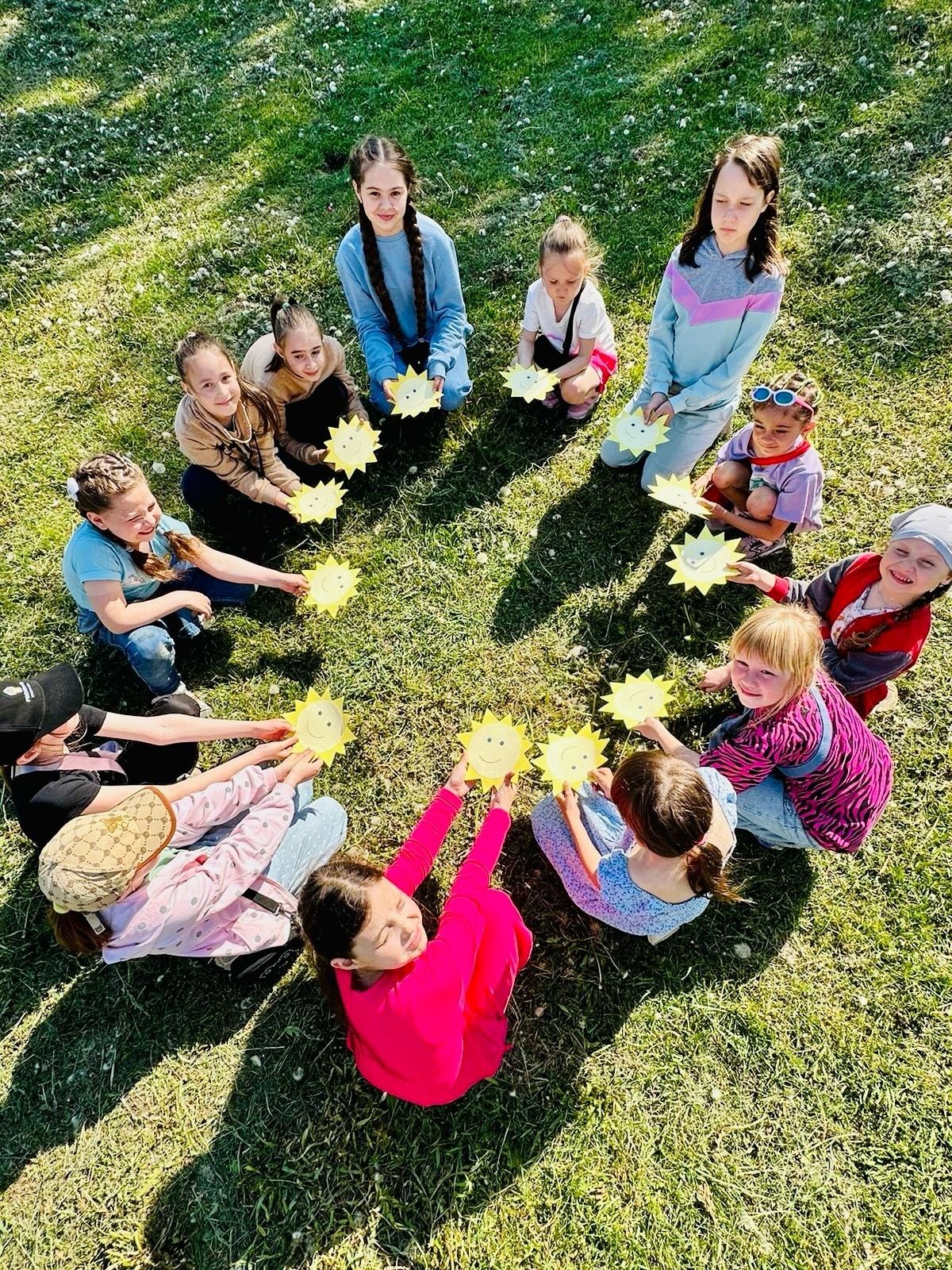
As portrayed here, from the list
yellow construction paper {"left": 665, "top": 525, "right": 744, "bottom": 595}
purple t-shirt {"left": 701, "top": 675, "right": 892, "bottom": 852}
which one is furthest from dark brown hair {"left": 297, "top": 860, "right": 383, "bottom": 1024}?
yellow construction paper {"left": 665, "top": 525, "right": 744, "bottom": 595}

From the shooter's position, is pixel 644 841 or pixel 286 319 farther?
pixel 286 319

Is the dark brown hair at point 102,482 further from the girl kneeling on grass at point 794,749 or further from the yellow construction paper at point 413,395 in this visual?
the girl kneeling on grass at point 794,749

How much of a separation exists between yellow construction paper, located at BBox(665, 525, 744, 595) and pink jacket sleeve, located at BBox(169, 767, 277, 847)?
271 cm

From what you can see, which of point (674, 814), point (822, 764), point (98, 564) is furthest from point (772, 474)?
point (98, 564)

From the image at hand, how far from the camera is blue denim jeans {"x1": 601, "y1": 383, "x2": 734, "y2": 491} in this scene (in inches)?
190

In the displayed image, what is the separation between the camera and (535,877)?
13.1 feet

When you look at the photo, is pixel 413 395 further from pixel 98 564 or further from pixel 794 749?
pixel 794 749

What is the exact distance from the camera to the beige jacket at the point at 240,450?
4.44m

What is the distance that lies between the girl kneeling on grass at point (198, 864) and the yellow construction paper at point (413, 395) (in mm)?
2534

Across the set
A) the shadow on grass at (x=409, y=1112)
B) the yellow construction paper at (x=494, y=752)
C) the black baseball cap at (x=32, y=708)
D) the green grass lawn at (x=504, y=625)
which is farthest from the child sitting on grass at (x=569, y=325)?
the black baseball cap at (x=32, y=708)

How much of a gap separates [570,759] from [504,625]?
1234mm

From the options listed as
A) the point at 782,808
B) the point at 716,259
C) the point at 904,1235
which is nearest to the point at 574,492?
the point at 716,259

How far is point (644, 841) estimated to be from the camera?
113 inches

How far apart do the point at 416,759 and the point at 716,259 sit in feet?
11.7
